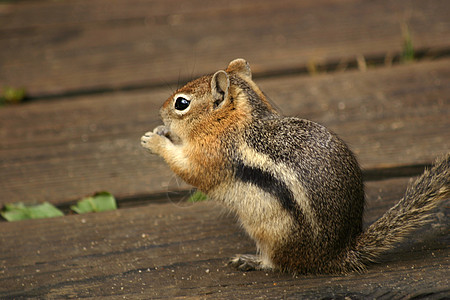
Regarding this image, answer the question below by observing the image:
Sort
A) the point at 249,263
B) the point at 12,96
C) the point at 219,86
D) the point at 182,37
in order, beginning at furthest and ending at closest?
1. the point at 182,37
2. the point at 12,96
3. the point at 219,86
4. the point at 249,263

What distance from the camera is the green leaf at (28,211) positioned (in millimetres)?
2400

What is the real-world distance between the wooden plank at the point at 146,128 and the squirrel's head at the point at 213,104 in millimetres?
293

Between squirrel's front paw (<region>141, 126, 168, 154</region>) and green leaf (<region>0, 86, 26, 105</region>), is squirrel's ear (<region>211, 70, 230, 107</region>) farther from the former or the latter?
green leaf (<region>0, 86, 26, 105</region>)

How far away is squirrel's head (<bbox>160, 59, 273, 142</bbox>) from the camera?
7.41 ft

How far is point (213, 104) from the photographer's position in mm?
2340

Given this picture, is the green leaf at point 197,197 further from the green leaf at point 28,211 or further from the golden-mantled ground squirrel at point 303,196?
the green leaf at point 28,211

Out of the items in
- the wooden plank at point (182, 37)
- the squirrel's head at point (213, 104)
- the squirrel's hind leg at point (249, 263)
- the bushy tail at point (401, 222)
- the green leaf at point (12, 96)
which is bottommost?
the squirrel's hind leg at point (249, 263)

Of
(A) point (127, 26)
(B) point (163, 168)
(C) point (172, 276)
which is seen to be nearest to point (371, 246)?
(C) point (172, 276)

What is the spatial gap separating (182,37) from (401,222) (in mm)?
2280

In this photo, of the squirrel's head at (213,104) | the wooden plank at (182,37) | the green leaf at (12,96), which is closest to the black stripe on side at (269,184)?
the squirrel's head at (213,104)

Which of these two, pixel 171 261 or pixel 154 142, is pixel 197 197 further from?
pixel 171 261

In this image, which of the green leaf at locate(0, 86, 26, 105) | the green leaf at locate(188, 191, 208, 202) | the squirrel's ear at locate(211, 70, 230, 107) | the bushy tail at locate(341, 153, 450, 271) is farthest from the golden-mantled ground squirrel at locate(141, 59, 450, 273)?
the green leaf at locate(0, 86, 26, 105)

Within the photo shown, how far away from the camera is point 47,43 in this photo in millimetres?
3785

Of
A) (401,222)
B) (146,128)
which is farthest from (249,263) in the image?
(146,128)
